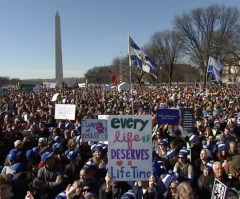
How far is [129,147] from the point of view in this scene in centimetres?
445

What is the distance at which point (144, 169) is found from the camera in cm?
443

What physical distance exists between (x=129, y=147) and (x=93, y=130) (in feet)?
14.1

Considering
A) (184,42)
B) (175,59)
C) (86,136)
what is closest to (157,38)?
(175,59)

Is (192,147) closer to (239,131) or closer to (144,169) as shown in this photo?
(144,169)

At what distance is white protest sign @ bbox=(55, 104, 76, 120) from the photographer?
1274 cm

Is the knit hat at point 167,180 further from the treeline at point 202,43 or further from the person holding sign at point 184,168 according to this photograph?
the treeline at point 202,43

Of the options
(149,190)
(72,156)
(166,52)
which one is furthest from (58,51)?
(149,190)

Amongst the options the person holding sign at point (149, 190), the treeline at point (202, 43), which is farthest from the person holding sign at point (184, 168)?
the treeline at point (202, 43)

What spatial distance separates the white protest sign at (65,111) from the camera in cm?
1274

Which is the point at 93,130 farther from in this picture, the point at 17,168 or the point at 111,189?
the point at 111,189

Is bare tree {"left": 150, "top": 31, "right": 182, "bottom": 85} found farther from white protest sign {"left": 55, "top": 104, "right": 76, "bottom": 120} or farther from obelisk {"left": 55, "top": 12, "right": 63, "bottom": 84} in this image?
white protest sign {"left": 55, "top": 104, "right": 76, "bottom": 120}

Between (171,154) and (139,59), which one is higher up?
(139,59)

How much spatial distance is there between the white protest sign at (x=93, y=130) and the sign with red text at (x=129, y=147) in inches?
164

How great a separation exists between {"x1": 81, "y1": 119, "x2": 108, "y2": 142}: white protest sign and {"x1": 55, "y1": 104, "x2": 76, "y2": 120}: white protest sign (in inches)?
158
